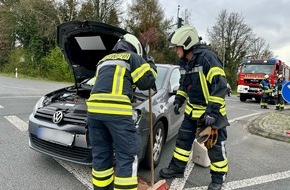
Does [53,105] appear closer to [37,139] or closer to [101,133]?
[37,139]

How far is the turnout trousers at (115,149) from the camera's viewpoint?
2625 millimetres

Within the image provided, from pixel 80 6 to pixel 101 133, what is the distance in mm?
26092

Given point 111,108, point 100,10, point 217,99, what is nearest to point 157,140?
point 217,99

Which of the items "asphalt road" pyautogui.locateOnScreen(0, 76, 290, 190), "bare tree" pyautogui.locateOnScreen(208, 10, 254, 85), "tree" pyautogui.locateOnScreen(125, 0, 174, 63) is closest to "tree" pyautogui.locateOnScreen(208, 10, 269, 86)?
"bare tree" pyautogui.locateOnScreen(208, 10, 254, 85)

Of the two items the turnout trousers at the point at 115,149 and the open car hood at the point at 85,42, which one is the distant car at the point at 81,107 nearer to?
the open car hood at the point at 85,42

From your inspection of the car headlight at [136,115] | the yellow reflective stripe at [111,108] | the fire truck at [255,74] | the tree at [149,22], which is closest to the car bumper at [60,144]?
the car headlight at [136,115]

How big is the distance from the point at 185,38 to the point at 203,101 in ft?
2.66

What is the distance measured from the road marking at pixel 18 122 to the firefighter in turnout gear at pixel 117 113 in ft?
11.8

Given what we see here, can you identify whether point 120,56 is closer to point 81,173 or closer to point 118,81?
point 118,81

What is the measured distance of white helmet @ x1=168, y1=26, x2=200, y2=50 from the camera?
11.2 feet

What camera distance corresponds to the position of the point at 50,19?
85.8 feet

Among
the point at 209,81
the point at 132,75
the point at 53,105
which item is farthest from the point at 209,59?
the point at 53,105

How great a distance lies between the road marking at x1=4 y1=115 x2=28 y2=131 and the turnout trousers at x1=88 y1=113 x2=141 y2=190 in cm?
358

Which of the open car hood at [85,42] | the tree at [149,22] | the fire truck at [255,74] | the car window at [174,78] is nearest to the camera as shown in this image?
the open car hood at [85,42]
